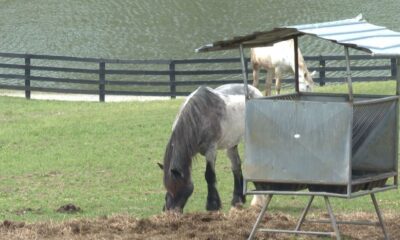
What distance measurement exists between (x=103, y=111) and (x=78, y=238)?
12569mm

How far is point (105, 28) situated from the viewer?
38344 mm

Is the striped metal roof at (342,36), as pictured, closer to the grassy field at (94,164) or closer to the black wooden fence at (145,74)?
the grassy field at (94,164)

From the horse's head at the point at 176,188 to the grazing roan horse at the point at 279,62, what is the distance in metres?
10.5

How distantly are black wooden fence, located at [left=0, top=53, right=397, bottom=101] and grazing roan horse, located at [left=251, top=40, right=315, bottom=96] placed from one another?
2430 millimetres

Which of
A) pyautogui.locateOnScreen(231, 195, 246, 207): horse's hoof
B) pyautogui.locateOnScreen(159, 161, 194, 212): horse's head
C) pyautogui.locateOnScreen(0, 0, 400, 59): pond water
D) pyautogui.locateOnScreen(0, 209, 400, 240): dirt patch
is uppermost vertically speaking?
pyautogui.locateOnScreen(0, 0, 400, 59): pond water

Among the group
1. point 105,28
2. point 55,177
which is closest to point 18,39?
point 105,28

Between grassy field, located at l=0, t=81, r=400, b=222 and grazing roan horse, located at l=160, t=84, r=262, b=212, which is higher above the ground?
grazing roan horse, located at l=160, t=84, r=262, b=212

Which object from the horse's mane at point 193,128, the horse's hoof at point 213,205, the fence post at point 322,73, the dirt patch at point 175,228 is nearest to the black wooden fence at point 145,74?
the fence post at point 322,73

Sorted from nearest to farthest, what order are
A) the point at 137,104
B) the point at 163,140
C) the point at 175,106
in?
the point at 163,140, the point at 175,106, the point at 137,104

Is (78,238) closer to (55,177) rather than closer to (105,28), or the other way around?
(55,177)

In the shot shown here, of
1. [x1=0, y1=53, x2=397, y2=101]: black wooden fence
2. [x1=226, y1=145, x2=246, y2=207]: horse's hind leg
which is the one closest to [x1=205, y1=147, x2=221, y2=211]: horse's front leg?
[x1=226, y1=145, x2=246, y2=207]: horse's hind leg

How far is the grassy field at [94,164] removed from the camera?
1090 cm

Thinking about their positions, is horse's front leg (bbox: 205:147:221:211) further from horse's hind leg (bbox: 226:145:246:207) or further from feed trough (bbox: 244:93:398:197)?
Result: feed trough (bbox: 244:93:398:197)

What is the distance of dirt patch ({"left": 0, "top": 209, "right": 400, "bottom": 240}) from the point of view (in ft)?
26.6
